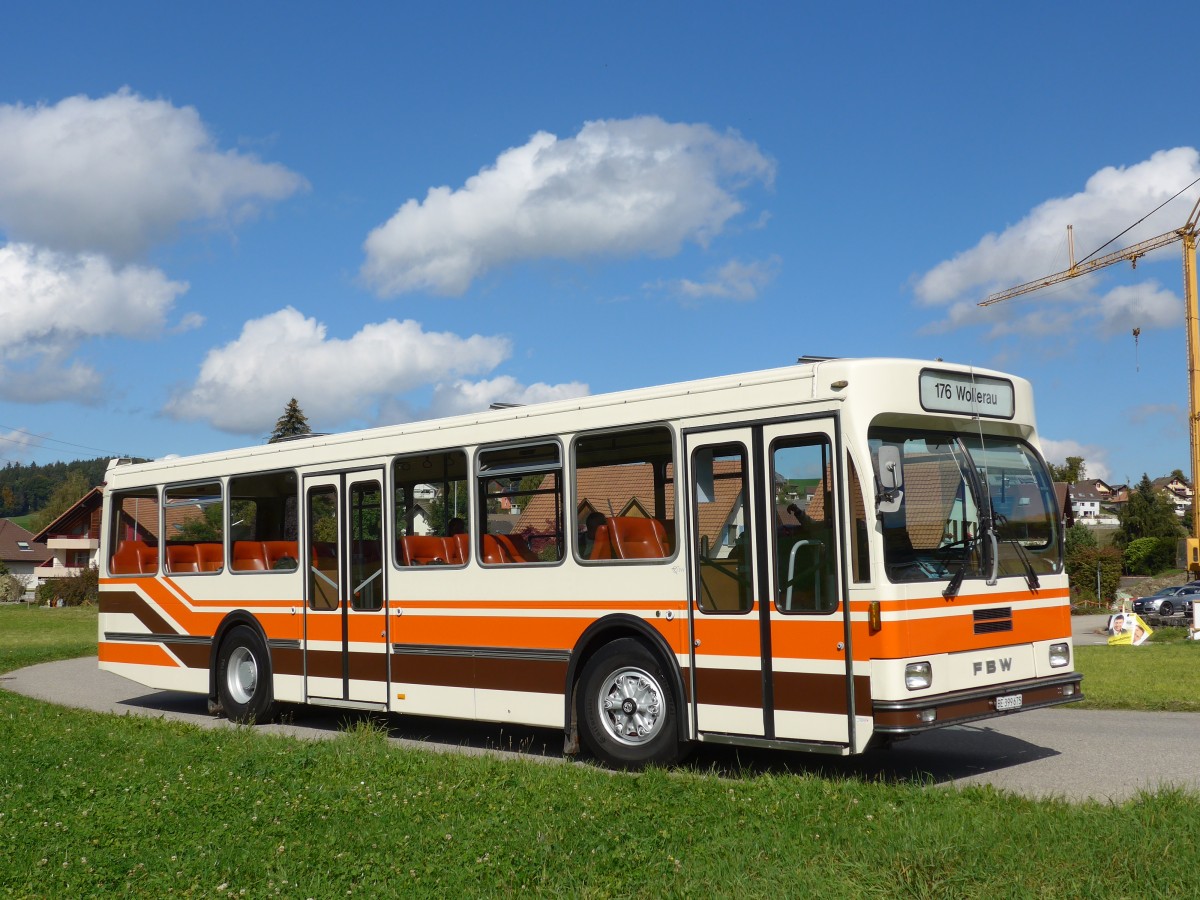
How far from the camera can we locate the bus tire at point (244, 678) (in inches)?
550

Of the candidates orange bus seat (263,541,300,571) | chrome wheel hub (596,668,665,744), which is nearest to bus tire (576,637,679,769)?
chrome wheel hub (596,668,665,744)

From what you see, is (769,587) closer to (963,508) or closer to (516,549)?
(963,508)

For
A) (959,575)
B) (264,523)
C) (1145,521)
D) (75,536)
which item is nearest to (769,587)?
(959,575)

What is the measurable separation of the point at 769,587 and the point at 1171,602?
4432 cm

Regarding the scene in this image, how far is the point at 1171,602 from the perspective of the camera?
48.2 m

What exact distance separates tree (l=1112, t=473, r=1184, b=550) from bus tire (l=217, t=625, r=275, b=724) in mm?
79241

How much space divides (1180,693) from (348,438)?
948 cm

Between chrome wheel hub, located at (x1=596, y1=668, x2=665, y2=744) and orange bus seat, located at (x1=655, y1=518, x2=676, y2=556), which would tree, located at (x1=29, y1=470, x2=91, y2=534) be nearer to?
chrome wheel hub, located at (x1=596, y1=668, x2=665, y2=744)

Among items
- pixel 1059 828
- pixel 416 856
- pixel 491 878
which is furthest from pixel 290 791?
pixel 1059 828

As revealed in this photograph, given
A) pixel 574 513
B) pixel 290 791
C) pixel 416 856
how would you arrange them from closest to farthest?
pixel 416 856, pixel 290 791, pixel 574 513

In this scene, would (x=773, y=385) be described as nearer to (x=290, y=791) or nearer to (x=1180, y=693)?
(x=290, y=791)

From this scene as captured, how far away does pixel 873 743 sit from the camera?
8531 mm

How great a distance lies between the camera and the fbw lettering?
889 cm

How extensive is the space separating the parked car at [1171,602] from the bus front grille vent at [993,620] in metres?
41.7
